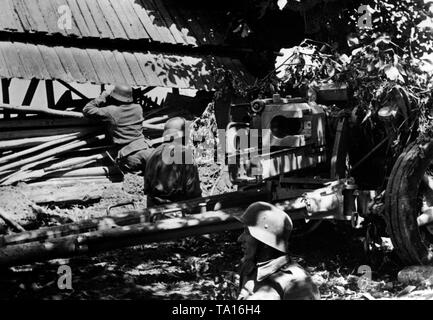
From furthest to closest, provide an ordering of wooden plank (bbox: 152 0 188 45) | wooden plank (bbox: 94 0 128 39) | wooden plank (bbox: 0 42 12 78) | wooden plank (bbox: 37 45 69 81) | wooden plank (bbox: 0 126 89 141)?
wooden plank (bbox: 152 0 188 45)
wooden plank (bbox: 94 0 128 39)
wooden plank (bbox: 0 126 89 141)
wooden plank (bbox: 37 45 69 81)
wooden plank (bbox: 0 42 12 78)

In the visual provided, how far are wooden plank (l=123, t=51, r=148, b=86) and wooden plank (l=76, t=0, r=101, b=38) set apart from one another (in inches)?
24.8

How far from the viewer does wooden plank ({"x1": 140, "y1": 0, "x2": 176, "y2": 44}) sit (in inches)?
459

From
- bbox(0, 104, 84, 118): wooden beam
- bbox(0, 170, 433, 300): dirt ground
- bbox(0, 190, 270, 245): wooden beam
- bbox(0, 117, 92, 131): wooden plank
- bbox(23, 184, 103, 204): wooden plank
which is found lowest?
bbox(0, 170, 433, 300): dirt ground

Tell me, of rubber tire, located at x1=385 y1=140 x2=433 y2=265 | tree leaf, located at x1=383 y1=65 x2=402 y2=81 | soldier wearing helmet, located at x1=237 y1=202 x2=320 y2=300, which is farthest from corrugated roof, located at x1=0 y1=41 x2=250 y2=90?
soldier wearing helmet, located at x1=237 y1=202 x2=320 y2=300

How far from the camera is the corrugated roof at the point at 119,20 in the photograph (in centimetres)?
1078

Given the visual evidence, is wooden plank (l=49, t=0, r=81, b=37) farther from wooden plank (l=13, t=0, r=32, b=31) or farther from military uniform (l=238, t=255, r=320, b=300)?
military uniform (l=238, t=255, r=320, b=300)

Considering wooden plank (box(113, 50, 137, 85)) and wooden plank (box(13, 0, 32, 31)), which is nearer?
wooden plank (box(13, 0, 32, 31))

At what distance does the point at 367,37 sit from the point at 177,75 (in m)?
3.33

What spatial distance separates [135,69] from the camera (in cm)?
1115
